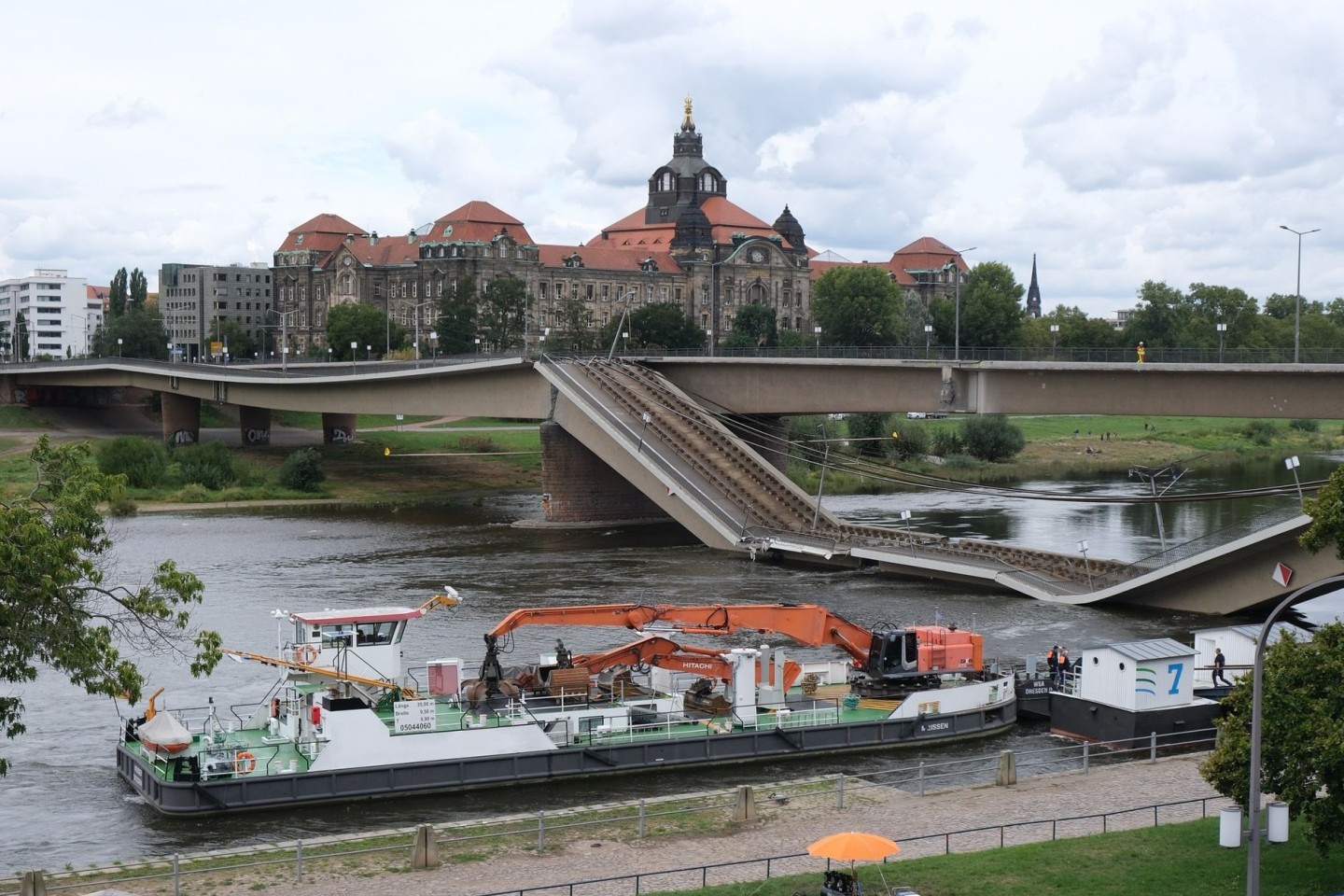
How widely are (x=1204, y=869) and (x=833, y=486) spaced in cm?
7920

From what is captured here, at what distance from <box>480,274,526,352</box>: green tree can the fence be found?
450ft

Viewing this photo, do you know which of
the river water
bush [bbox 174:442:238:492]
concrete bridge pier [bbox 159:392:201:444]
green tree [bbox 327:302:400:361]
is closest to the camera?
the river water

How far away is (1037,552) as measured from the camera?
64125 millimetres

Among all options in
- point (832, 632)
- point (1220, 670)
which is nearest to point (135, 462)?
point (832, 632)

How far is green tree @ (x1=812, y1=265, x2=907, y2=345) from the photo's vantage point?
17675 cm

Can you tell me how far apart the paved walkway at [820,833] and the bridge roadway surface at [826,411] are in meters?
19.3

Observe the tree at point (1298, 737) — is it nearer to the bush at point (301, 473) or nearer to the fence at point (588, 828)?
the fence at point (588, 828)

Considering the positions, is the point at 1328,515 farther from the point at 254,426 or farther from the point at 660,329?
the point at 660,329

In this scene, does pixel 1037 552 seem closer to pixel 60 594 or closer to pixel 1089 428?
pixel 60 594

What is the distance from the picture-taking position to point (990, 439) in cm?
12556

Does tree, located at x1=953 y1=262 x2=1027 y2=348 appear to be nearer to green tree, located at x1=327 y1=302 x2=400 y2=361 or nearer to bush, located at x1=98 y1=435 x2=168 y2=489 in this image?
green tree, located at x1=327 y1=302 x2=400 y2=361

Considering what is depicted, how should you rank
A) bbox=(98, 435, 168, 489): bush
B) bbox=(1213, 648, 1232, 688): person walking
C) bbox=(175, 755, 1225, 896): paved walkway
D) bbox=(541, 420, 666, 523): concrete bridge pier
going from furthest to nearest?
bbox=(98, 435, 168, 489): bush
bbox=(541, 420, 666, 523): concrete bridge pier
bbox=(1213, 648, 1232, 688): person walking
bbox=(175, 755, 1225, 896): paved walkway

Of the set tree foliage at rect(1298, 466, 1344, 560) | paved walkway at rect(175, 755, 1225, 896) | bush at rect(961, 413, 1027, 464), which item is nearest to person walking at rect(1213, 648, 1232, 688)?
paved walkway at rect(175, 755, 1225, 896)

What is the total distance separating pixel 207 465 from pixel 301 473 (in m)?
5.87
